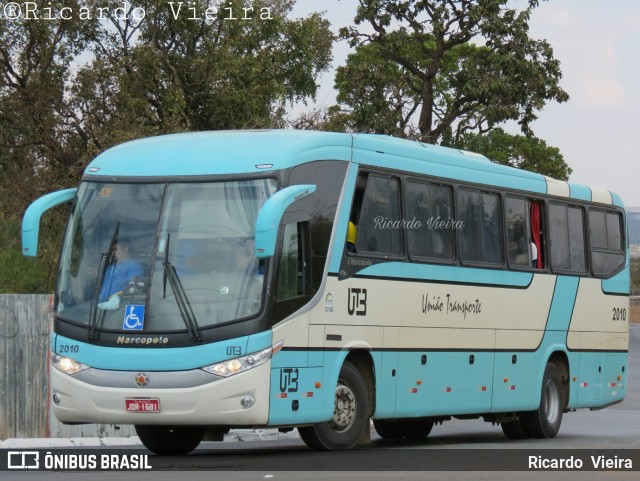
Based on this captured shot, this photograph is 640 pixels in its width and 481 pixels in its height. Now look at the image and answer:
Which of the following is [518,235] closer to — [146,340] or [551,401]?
[551,401]

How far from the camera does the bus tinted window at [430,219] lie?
1628 centimetres

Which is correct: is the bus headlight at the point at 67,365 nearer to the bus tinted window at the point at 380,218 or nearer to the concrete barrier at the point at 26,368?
the bus tinted window at the point at 380,218

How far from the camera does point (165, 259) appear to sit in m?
13.4

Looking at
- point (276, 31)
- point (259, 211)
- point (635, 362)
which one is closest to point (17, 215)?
point (276, 31)

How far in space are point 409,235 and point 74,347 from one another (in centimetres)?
443

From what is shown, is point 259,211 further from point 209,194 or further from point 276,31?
point 276,31

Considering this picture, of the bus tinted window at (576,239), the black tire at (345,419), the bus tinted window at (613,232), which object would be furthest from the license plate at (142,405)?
the bus tinted window at (613,232)

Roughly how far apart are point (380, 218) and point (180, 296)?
10.4 ft

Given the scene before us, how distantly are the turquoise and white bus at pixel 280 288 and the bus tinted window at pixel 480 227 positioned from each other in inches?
1.2

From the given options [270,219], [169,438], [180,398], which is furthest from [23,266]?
[270,219]

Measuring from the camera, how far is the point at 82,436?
18.7 metres

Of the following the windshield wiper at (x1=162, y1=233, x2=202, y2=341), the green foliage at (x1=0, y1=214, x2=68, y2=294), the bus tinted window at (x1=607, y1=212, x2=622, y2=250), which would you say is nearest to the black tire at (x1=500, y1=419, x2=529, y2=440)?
the bus tinted window at (x1=607, y1=212, x2=622, y2=250)

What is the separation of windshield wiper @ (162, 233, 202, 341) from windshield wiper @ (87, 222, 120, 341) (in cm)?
64

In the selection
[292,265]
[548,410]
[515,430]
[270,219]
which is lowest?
[515,430]
